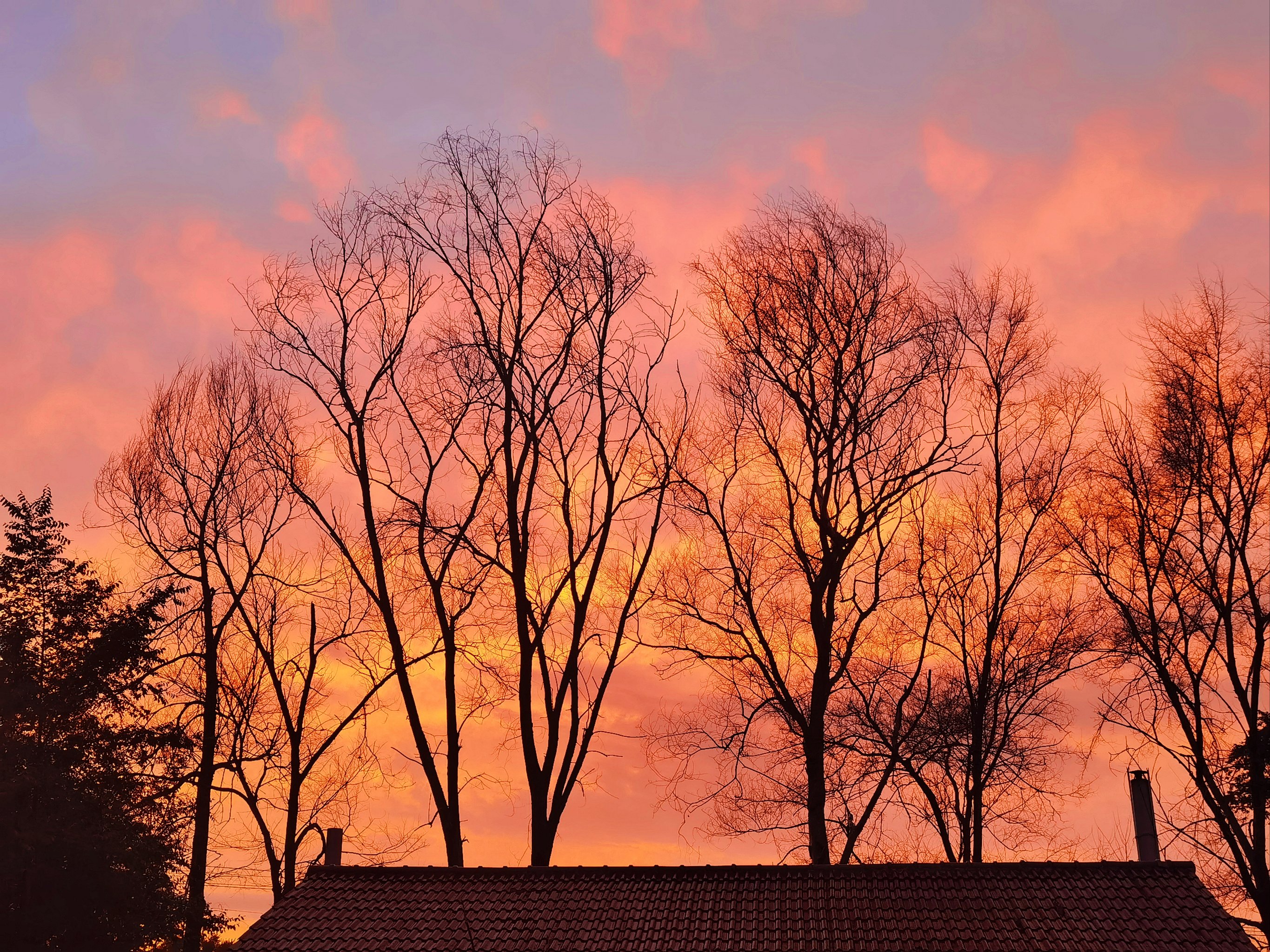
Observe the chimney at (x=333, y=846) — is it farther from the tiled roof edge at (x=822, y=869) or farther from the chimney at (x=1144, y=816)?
the chimney at (x=1144, y=816)

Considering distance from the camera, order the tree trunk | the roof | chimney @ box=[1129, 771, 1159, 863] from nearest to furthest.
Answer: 1. the roof
2. chimney @ box=[1129, 771, 1159, 863]
3. the tree trunk

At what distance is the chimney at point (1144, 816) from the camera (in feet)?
81.1

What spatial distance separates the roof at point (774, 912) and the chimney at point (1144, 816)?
10.1 feet

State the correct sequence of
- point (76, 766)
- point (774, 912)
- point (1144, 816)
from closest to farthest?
1. point (774, 912)
2. point (1144, 816)
3. point (76, 766)

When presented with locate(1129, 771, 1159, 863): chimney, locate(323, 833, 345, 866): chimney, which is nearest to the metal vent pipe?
locate(323, 833, 345, 866): chimney

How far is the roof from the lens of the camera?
20156 millimetres

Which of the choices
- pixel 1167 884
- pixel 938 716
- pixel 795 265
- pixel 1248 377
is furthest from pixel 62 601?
pixel 1248 377

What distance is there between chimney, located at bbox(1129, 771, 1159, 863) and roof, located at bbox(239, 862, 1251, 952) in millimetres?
3085

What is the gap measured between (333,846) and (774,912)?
1125cm

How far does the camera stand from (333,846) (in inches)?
1094

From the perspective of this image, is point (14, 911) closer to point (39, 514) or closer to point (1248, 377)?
point (39, 514)

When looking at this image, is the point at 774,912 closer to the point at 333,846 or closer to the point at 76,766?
the point at 333,846

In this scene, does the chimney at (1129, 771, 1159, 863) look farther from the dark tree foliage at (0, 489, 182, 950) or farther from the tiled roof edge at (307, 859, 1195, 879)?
the dark tree foliage at (0, 489, 182, 950)

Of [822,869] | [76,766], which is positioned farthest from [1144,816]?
[76,766]
